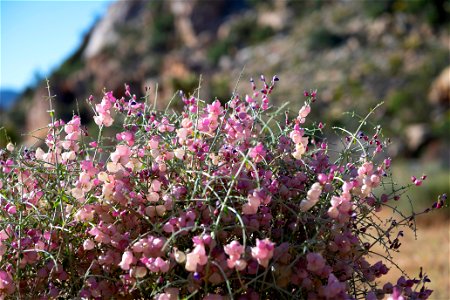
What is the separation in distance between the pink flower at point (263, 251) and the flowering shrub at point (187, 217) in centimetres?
4

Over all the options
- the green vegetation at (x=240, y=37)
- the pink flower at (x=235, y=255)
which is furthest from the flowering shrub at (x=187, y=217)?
the green vegetation at (x=240, y=37)

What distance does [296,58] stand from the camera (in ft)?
117

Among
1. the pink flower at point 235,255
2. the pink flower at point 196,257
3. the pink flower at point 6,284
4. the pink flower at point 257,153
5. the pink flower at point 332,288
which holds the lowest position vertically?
the pink flower at point 6,284

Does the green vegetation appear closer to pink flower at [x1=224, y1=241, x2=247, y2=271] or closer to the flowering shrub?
the flowering shrub

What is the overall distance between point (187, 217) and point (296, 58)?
3450 centimetres

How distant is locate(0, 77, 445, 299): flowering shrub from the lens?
180 centimetres

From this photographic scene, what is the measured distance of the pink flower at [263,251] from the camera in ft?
5.41

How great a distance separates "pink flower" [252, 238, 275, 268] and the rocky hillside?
14.4 meters

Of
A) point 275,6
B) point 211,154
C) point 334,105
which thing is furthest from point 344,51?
point 211,154

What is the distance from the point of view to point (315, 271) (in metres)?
1.85

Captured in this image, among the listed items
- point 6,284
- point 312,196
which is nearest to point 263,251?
point 312,196

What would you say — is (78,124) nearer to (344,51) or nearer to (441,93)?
(441,93)

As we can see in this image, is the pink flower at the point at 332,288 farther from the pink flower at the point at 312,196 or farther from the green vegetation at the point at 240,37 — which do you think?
the green vegetation at the point at 240,37

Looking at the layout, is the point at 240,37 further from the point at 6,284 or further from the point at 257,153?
the point at 6,284
